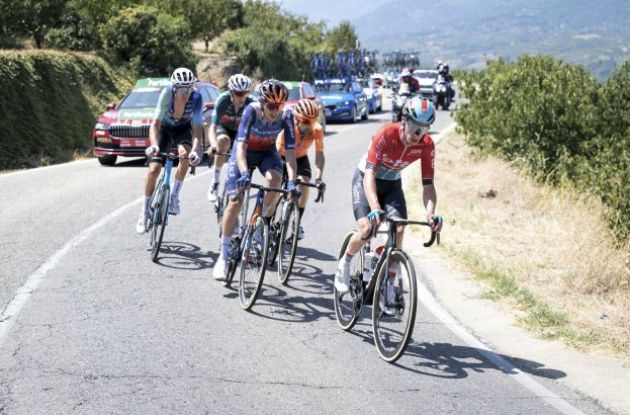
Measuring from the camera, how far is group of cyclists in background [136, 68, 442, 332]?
6.79m

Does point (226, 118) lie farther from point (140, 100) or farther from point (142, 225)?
point (140, 100)

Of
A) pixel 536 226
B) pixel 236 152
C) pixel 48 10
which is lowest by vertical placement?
pixel 536 226

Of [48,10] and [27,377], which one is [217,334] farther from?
A: [48,10]

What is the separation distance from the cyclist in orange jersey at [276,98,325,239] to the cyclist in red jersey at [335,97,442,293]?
106 cm

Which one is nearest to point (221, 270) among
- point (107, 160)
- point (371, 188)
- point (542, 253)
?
point (371, 188)

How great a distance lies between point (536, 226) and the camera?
13133 millimetres

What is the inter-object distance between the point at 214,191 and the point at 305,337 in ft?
17.7

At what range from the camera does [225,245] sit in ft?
27.5

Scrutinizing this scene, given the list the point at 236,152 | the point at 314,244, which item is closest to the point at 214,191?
the point at 314,244

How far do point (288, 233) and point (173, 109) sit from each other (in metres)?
2.13

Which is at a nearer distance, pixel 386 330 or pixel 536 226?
pixel 386 330

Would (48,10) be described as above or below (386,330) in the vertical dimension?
above

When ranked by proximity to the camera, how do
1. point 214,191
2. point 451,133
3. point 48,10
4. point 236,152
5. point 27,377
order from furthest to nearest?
point 451,133 < point 48,10 < point 214,191 < point 236,152 < point 27,377

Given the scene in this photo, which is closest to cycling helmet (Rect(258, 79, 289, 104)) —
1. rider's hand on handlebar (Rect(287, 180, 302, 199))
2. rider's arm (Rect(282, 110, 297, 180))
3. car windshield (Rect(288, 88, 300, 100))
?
rider's arm (Rect(282, 110, 297, 180))
